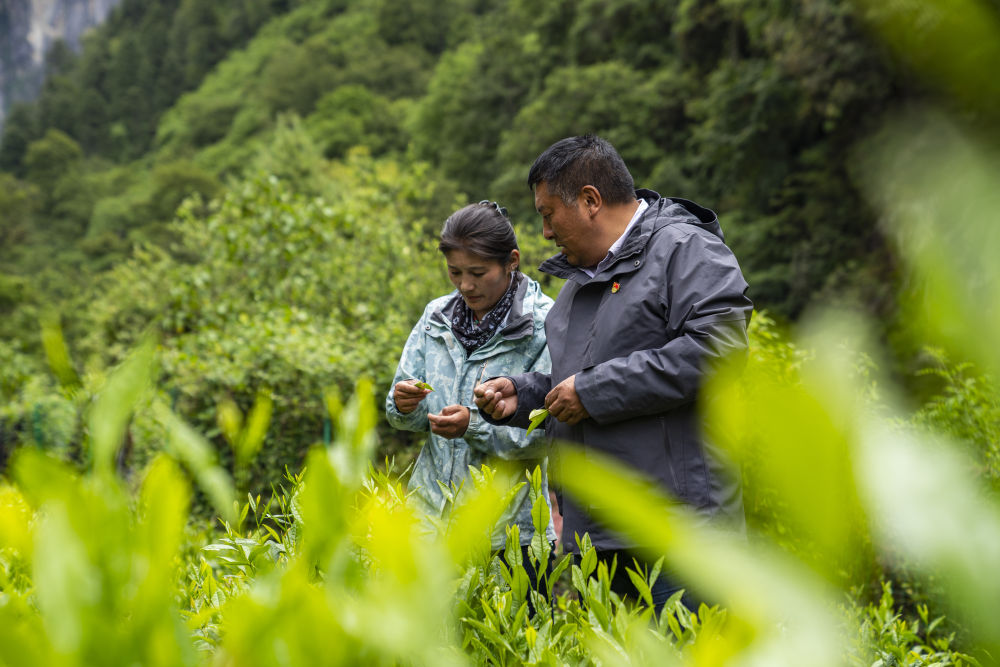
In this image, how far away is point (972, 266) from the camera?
11.9 inches

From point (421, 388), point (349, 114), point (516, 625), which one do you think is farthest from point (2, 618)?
point (349, 114)

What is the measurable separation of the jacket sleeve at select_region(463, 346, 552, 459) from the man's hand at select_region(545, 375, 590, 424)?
319 millimetres

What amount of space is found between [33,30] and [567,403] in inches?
4563

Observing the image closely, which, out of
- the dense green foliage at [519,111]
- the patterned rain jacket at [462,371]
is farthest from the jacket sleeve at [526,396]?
the dense green foliage at [519,111]

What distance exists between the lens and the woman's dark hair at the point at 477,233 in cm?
264

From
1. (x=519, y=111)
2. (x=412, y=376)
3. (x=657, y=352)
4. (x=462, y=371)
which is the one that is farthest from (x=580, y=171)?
(x=519, y=111)

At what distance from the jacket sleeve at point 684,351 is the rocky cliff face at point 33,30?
108428 millimetres

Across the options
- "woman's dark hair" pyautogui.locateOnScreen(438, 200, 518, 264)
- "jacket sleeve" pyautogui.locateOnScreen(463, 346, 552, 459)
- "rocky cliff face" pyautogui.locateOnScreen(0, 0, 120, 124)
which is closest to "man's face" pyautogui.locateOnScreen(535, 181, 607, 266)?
"woman's dark hair" pyautogui.locateOnScreen(438, 200, 518, 264)

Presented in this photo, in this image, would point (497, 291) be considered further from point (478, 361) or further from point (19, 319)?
point (19, 319)

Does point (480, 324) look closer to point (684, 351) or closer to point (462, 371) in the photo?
point (462, 371)

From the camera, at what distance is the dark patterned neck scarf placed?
2.69 m

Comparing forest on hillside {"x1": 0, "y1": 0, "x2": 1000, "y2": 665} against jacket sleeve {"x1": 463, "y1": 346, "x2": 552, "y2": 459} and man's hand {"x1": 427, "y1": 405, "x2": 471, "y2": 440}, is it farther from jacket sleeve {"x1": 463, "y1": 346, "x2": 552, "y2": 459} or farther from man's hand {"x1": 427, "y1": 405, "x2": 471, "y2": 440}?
jacket sleeve {"x1": 463, "y1": 346, "x2": 552, "y2": 459}

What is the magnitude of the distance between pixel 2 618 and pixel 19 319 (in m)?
32.7

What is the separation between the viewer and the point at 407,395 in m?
2.50
